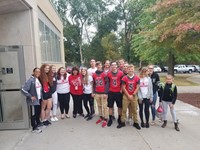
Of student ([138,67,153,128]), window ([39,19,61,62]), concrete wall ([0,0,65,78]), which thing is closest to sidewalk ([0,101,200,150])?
student ([138,67,153,128])

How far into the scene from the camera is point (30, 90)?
6.64m

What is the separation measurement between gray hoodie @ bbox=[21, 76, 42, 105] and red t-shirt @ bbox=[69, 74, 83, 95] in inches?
60.3

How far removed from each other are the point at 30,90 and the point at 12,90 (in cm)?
72

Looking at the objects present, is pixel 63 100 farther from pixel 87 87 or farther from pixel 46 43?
pixel 46 43

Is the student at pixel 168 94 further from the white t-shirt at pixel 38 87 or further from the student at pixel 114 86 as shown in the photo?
the white t-shirt at pixel 38 87

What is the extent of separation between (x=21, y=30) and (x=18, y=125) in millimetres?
2891

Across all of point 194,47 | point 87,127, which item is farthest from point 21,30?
point 194,47

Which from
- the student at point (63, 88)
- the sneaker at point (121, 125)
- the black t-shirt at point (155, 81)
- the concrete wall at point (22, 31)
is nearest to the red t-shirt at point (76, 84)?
the student at point (63, 88)

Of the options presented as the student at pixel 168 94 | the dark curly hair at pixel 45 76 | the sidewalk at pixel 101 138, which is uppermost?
the dark curly hair at pixel 45 76

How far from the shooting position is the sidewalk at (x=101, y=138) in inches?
213

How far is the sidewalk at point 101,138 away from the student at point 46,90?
0.37 meters

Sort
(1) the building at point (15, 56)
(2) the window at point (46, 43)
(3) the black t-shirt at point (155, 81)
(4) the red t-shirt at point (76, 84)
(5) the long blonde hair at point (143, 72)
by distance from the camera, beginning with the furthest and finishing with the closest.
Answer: (2) the window at point (46, 43), (4) the red t-shirt at point (76, 84), (3) the black t-shirt at point (155, 81), (5) the long blonde hair at point (143, 72), (1) the building at point (15, 56)

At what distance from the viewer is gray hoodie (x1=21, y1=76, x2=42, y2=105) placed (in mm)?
6555

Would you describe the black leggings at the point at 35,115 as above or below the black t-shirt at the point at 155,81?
below
